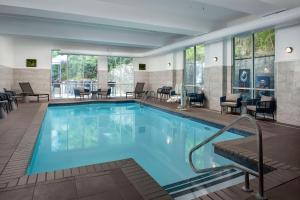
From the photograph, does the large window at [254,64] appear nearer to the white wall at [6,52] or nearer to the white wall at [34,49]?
the white wall at [34,49]

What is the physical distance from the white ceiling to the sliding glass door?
4428mm

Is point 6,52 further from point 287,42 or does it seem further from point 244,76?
point 287,42

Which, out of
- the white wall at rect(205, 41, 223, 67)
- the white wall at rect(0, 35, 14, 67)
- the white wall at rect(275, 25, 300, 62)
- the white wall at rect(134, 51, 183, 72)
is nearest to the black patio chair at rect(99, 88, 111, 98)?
the white wall at rect(134, 51, 183, 72)

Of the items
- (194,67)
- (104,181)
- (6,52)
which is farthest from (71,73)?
(104,181)

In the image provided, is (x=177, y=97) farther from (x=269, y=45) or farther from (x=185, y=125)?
(x=269, y=45)

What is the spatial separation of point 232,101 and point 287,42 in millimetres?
2383

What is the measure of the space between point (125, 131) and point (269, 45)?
16.2 ft

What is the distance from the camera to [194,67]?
10656 mm

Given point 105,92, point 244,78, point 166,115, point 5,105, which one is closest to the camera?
point 5,105

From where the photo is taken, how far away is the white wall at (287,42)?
18.7 feet

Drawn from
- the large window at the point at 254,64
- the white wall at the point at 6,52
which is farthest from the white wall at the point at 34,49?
the large window at the point at 254,64

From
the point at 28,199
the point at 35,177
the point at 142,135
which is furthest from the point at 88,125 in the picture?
the point at 28,199

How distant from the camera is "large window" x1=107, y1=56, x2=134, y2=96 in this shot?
14.3 meters

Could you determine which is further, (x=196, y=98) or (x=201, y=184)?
(x=196, y=98)
